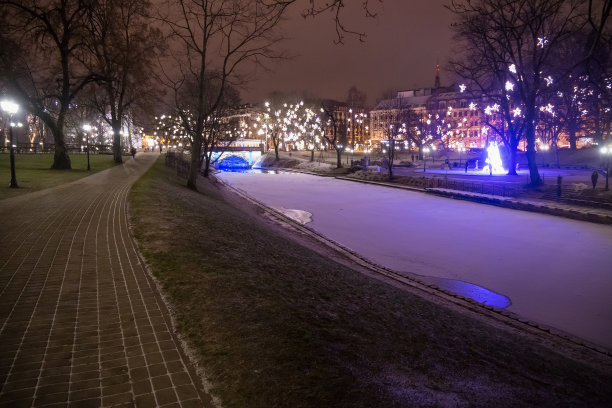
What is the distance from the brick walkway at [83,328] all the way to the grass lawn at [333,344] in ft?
1.20

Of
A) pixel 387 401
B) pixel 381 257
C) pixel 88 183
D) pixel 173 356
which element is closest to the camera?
pixel 387 401

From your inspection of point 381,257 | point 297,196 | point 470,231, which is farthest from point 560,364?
point 297,196

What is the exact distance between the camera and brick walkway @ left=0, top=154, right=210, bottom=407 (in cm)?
414

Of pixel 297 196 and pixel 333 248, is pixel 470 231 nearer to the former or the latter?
pixel 333 248

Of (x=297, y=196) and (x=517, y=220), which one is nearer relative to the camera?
(x=517, y=220)

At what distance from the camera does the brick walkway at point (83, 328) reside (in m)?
4.14

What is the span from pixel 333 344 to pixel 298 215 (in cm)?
2119

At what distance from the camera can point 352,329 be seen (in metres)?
6.61

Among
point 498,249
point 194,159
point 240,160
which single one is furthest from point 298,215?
point 240,160

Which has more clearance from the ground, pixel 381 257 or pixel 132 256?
pixel 132 256

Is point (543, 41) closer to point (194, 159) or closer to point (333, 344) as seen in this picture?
point (194, 159)

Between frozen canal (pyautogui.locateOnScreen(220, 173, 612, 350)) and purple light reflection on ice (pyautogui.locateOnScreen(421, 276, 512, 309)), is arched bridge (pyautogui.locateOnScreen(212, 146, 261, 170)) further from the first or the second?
purple light reflection on ice (pyautogui.locateOnScreen(421, 276, 512, 309))

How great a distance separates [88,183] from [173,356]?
59.8 feet

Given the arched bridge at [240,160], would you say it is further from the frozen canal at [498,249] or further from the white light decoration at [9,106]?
the white light decoration at [9,106]
